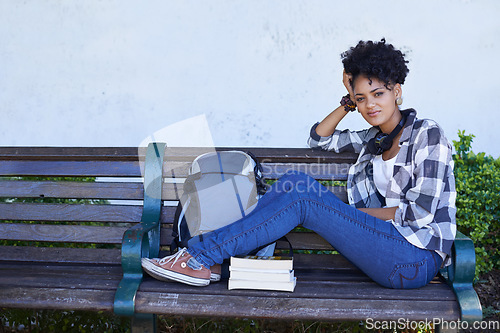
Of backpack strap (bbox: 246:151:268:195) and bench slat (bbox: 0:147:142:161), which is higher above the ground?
bench slat (bbox: 0:147:142:161)

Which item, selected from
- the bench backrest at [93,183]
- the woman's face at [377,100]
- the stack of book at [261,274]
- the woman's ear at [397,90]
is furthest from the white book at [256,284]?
the woman's ear at [397,90]

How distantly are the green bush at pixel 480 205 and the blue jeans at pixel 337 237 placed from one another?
100 cm

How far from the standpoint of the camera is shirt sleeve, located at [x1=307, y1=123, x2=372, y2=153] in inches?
108

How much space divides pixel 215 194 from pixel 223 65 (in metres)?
1.98

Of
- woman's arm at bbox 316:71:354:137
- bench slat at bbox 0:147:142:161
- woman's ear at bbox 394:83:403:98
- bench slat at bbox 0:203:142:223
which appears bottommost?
bench slat at bbox 0:203:142:223

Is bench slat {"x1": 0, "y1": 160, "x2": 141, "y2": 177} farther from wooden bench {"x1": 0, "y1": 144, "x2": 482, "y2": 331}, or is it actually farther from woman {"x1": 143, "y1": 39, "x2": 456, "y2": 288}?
woman {"x1": 143, "y1": 39, "x2": 456, "y2": 288}

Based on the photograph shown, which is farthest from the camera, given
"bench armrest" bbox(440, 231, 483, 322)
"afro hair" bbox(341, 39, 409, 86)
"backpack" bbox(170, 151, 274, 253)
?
"backpack" bbox(170, 151, 274, 253)

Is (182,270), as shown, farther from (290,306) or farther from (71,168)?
(71,168)

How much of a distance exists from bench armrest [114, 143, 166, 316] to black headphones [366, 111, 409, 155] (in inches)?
42.9

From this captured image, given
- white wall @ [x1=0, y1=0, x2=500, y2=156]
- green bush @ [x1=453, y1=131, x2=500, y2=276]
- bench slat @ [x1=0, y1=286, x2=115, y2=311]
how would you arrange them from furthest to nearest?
white wall @ [x1=0, y1=0, x2=500, y2=156]
green bush @ [x1=453, y1=131, x2=500, y2=276]
bench slat @ [x1=0, y1=286, x2=115, y2=311]

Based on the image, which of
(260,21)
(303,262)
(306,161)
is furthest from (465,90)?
(303,262)

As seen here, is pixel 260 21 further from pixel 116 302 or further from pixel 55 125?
pixel 116 302

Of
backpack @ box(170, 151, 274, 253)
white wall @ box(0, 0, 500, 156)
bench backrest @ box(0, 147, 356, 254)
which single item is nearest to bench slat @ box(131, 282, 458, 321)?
backpack @ box(170, 151, 274, 253)

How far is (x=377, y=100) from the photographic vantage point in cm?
242
